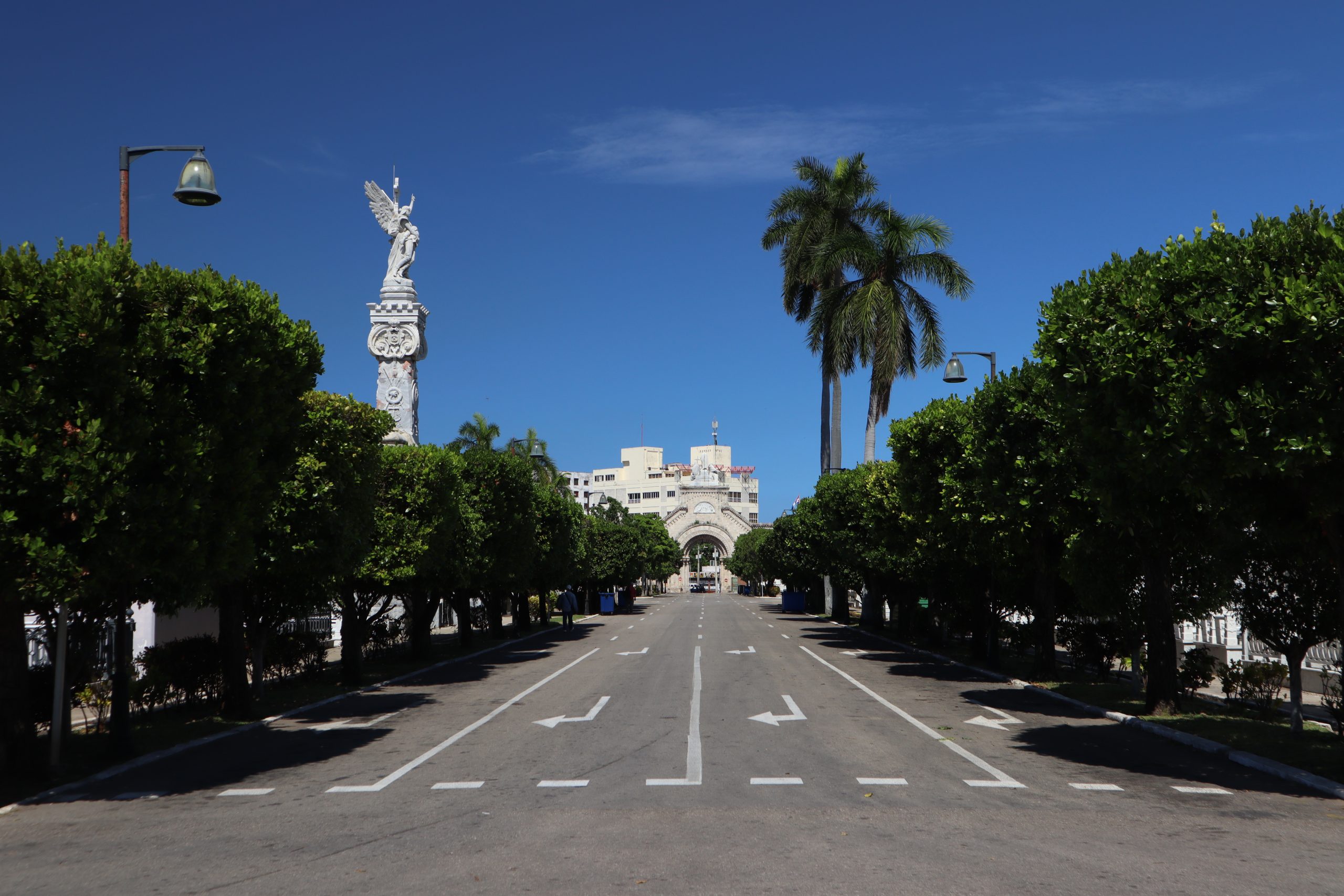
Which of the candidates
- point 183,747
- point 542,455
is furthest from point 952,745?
point 542,455

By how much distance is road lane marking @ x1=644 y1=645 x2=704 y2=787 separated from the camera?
10320 millimetres

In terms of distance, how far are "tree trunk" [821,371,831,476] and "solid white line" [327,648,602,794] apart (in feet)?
85.1

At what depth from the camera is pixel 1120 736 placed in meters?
14.1

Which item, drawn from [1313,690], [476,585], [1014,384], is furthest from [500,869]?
[476,585]

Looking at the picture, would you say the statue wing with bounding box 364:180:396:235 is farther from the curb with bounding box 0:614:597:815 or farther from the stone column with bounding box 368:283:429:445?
the curb with bounding box 0:614:597:815

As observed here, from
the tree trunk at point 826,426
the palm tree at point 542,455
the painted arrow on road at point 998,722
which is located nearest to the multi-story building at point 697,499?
the palm tree at point 542,455

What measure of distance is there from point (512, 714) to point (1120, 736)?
9347 mm

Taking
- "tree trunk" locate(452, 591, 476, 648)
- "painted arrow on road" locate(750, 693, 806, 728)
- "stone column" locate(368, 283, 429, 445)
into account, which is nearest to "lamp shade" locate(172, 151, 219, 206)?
"painted arrow on road" locate(750, 693, 806, 728)

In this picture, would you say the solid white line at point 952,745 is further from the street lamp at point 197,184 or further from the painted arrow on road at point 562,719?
the street lamp at point 197,184

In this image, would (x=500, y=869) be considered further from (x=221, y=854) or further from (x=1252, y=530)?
(x=1252, y=530)

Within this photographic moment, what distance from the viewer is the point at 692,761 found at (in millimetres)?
11656

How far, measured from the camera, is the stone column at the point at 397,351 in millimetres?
40594

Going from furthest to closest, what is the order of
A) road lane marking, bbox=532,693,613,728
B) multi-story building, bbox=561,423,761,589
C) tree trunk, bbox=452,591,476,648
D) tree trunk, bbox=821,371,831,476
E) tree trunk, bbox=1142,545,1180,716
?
multi-story building, bbox=561,423,761,589 → tree trunk, bbox=821,371,831,476 → tree trunk, bbox=452,591,476,648 → tree trunk, bbox=1142,545,1180,716 → road lane marking, bbox=532,693,613,728

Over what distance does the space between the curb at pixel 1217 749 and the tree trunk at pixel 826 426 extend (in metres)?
25.1
